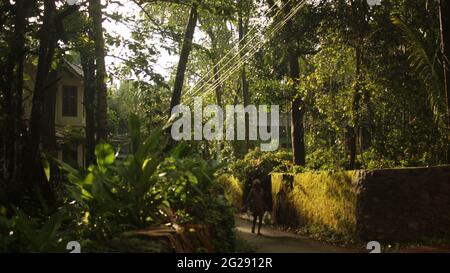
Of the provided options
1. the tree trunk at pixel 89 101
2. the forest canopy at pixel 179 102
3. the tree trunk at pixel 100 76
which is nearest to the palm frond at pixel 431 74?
the forest canopy at pixel 179 102

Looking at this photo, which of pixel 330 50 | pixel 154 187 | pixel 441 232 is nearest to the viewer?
pixel 154 187

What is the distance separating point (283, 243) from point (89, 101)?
6000 mm

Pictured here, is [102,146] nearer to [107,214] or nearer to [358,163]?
[107,214]

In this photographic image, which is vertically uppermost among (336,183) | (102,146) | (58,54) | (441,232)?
(58,54)

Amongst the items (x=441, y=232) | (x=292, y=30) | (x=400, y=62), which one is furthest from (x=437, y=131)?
(x=292, y=30)

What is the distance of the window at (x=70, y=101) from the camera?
32469 millimetres

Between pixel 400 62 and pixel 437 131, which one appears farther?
pixel 400 62

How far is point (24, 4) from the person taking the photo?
8.86m

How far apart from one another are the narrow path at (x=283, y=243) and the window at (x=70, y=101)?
18475 millimetres

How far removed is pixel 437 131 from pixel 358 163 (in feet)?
16.2

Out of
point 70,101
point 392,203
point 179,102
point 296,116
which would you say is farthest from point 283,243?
point 70,101

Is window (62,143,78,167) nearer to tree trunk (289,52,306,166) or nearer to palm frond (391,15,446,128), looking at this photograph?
palm frond (391,15,446,128)

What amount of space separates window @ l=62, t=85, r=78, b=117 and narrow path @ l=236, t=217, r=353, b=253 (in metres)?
18.5

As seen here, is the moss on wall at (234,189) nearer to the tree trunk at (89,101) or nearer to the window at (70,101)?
the window at (70,101)
